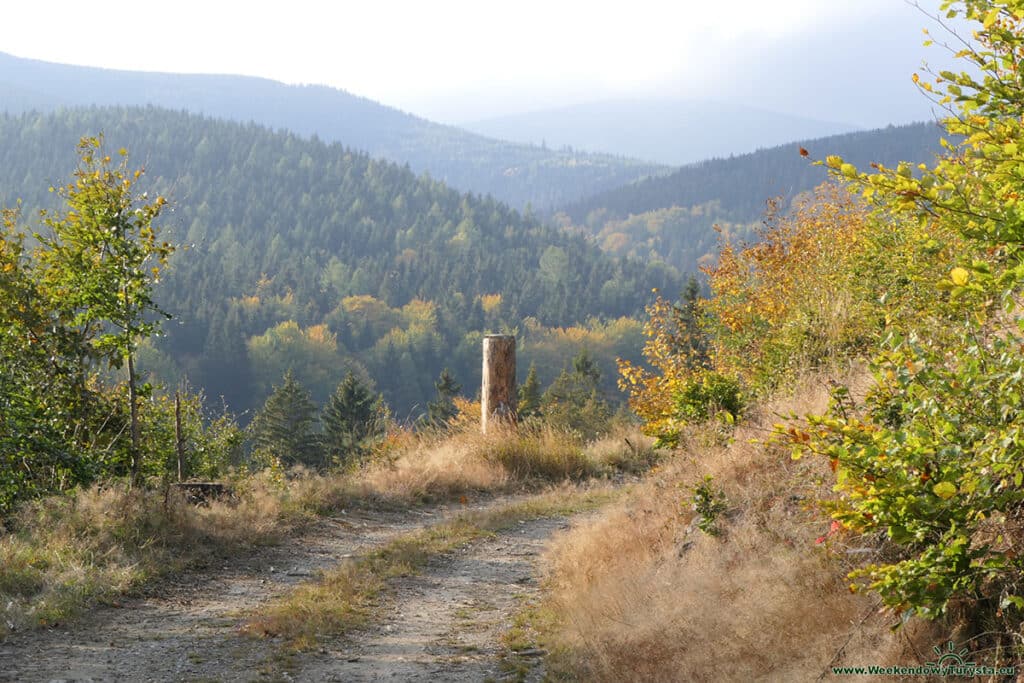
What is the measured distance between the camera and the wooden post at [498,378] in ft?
42.6

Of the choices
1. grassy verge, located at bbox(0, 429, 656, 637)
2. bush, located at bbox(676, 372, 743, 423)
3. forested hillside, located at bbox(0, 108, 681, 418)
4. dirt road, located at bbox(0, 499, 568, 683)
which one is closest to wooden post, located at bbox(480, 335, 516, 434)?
grassy verge, located at bbox(0, 429, 656, 637)

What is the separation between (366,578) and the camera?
700 centimetres

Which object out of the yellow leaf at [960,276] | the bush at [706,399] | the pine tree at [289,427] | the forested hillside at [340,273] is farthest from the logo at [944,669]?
the forested hillside at [340,273]

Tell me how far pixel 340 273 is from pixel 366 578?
5355 inches

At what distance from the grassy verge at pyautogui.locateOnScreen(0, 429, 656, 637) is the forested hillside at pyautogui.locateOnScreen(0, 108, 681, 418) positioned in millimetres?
59032

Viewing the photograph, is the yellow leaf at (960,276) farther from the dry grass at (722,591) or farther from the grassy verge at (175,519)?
the grassy verge at (175,519)

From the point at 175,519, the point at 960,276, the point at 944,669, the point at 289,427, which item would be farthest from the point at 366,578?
the point at 289,427

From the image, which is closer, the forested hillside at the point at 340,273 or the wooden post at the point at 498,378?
the wooden post at the point at 498,378

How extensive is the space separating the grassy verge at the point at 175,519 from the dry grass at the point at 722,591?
10.1 ft

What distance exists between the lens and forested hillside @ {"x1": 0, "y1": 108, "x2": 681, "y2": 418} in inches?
4161

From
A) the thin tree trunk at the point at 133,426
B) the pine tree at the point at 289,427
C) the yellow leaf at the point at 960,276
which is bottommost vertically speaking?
the pine tree at the point at 289,427

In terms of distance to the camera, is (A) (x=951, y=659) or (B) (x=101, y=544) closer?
(A) (x=951, y=659)

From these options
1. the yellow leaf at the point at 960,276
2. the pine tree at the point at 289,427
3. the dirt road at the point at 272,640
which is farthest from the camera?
the pine tree at the point at 289,427

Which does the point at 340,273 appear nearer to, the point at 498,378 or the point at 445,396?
the point at 445,396
